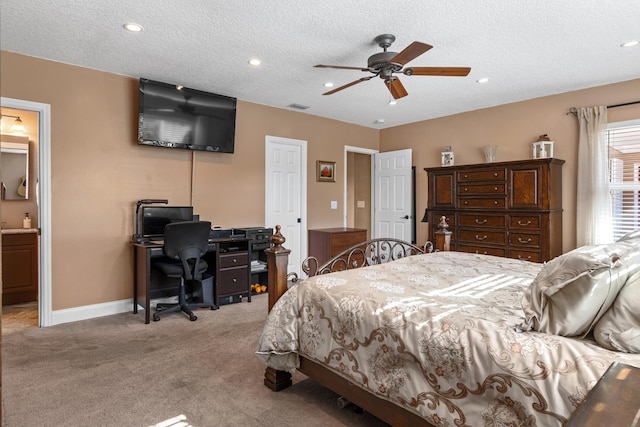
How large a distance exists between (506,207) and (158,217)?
408 cm

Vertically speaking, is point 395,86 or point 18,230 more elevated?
point 395,86

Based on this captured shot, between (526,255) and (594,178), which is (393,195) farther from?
(594,178)

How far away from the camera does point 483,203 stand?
471 cm

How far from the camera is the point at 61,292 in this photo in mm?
3678

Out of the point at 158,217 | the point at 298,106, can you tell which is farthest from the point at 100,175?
the point at 298,106

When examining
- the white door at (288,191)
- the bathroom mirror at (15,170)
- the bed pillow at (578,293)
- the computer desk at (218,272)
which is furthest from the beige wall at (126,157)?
the bed pillow at (578,293)

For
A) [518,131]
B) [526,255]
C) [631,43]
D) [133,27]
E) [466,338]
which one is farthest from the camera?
[518,131]

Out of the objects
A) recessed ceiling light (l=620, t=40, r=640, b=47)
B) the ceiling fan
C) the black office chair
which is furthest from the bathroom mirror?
recessed ceiling light (l=620, t=40, r=640, b=47)

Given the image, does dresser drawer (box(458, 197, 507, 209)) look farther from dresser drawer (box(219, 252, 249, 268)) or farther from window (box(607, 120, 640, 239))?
dresser drawer (box(219, 252, 249, 268))

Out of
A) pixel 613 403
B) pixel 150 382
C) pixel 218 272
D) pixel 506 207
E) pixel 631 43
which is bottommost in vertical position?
pixel 150 382

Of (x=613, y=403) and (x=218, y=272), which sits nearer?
(x=613, y=403)

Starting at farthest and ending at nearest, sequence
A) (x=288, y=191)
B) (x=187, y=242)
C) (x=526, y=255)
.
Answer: (x=288, y=191)
(x=526, y=255)
(x=187, y=242)

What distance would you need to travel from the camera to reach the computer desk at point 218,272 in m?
3.90

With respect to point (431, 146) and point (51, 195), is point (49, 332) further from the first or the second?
point (431, 146)
